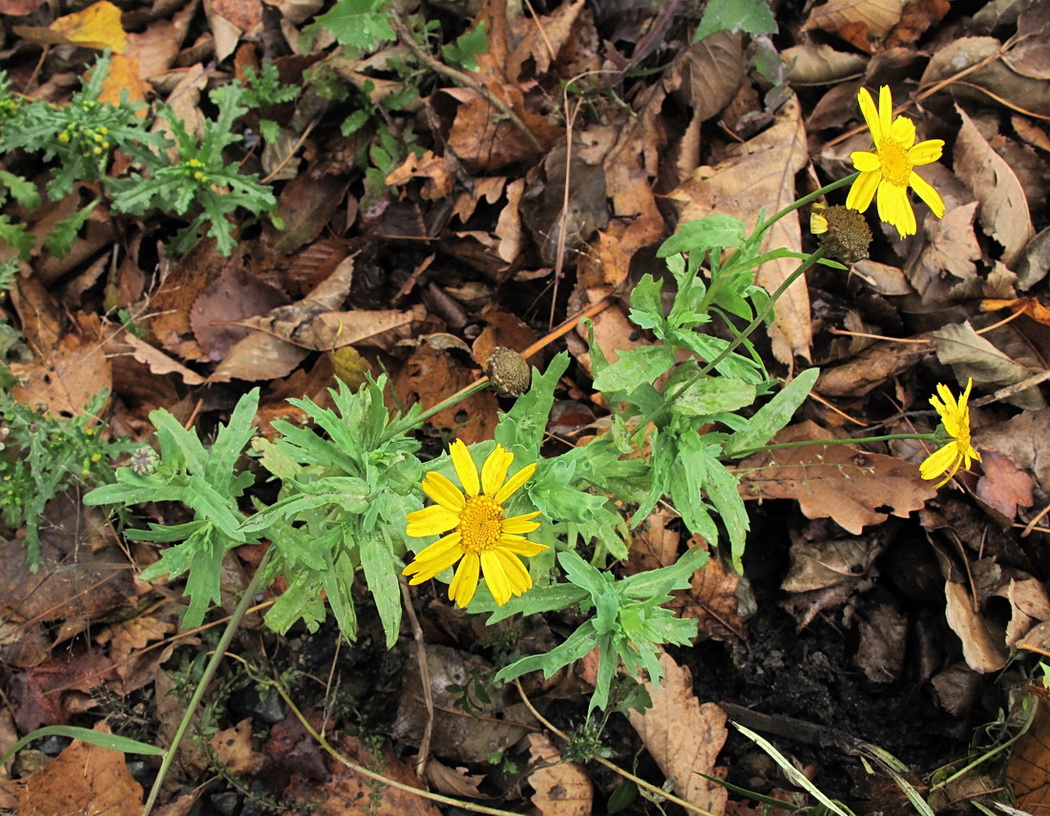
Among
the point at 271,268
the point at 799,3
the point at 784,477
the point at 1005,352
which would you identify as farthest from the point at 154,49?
the point at 1005,352

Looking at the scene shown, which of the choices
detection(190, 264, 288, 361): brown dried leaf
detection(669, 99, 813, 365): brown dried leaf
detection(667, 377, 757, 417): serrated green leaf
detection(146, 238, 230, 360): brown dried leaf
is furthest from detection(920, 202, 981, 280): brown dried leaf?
detection(146, 238, 230, 360): brown dried leaf

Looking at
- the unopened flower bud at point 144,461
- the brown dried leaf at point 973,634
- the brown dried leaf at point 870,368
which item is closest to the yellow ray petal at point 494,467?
the unopened flower bud at point 144,461

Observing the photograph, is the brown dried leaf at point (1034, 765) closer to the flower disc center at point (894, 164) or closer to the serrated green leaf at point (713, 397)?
the serrated green leaf at point (713, 397)

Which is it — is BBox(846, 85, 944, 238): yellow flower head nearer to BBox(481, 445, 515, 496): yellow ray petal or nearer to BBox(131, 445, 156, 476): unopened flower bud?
BBox(481, 445, 515, 496): yellow ray petal

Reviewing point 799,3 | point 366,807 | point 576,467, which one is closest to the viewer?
point 576,467

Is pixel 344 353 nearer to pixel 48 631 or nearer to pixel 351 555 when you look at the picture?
pixel 351 555

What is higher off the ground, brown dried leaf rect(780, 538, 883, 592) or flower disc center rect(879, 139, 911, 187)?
flower disc center rect(879, 139, 911, 187)
